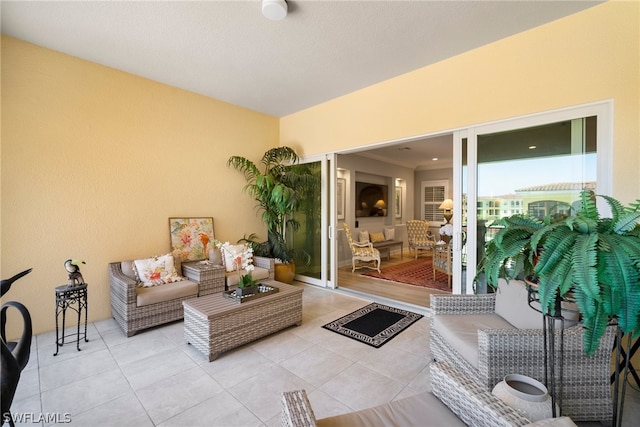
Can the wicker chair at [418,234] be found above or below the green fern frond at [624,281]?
below

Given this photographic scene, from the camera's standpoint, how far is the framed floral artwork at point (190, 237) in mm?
3932

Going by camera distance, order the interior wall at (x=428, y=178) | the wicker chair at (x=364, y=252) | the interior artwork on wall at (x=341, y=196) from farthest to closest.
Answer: the interior wall at (x=428, y=178) → the interior artwork on wall at (x=341, y=196) → the wicker chair at (x=364, y=252)

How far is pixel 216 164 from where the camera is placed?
4465 millimetres

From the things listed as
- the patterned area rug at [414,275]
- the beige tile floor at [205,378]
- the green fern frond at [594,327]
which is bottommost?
the patterned area rug at [414,275]

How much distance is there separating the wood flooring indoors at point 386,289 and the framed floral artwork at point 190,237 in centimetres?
239

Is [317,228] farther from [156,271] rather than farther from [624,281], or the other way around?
[624,281]

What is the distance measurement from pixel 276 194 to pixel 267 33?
7.55 feet

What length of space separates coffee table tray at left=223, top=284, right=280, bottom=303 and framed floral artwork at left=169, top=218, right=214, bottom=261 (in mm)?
1346

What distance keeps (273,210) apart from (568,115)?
4.05 meters

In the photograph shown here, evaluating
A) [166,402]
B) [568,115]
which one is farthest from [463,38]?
[166,402]

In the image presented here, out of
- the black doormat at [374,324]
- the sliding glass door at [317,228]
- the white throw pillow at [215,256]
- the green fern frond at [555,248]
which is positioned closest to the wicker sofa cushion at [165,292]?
the white throw pillow at [215,256]

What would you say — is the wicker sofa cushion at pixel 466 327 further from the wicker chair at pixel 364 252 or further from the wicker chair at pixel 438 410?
the wicker chair at pixel 364 252

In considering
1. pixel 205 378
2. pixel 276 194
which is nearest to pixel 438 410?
pixel 205 378

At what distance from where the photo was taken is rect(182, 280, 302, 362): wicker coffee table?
2393 mm
